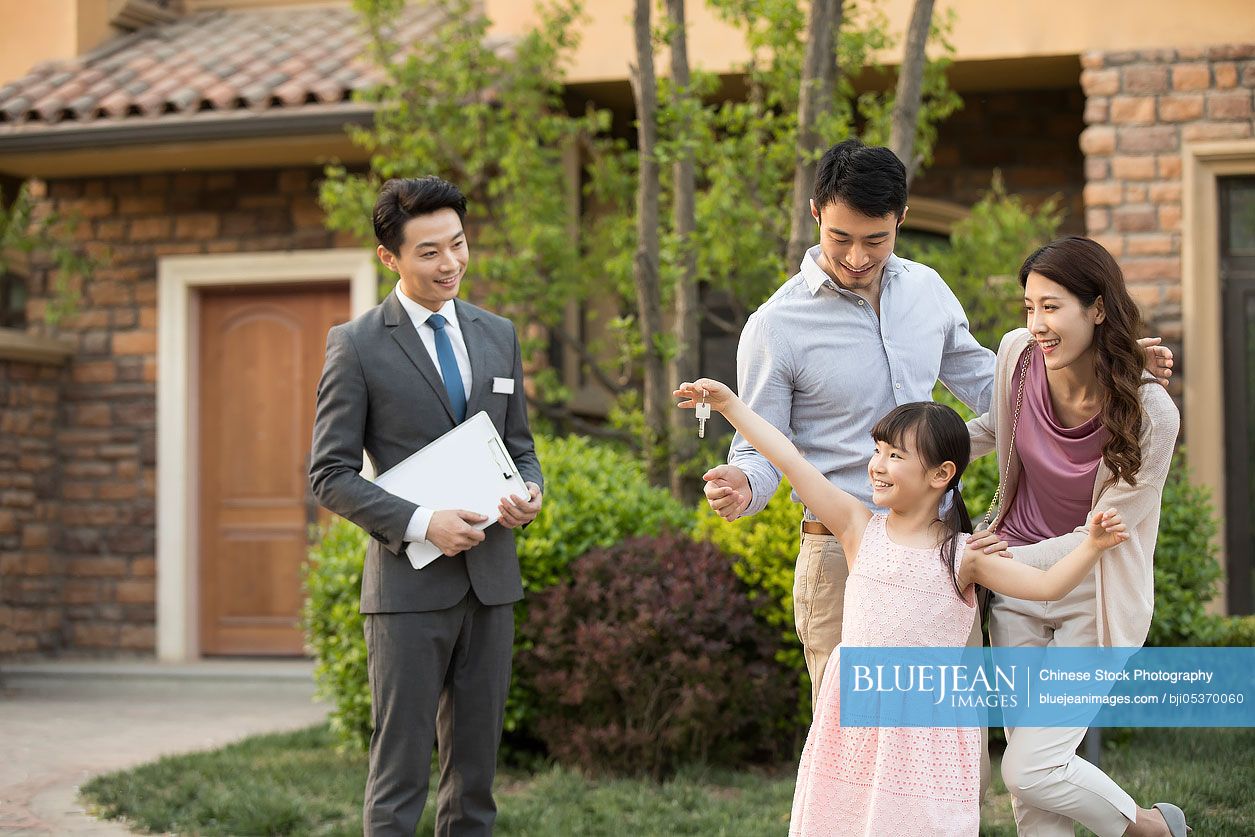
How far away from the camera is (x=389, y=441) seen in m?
3.69

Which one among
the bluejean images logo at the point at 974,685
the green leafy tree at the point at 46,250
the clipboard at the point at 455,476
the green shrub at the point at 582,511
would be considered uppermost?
the green leafy tree at the point at 46,250

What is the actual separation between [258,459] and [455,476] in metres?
5.62

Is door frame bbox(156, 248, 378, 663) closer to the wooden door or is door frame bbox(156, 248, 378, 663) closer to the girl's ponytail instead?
the wooden door

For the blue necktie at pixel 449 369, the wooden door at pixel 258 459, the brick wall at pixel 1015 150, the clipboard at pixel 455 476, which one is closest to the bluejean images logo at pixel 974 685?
the clipboard at pixel 455 476

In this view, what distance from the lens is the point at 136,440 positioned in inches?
348

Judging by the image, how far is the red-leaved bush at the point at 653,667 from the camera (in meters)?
5.34

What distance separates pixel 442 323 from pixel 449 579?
72cm

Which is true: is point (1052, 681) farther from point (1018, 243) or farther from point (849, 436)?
point (1018, 243)

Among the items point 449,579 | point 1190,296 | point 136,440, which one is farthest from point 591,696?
point 136,440

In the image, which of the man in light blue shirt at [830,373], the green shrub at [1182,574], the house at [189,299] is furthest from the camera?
the house at [189,299]

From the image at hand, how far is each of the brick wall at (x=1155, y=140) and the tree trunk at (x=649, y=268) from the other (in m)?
2.48

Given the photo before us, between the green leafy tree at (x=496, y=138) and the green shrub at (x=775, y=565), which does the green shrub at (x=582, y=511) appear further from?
the green leafy tree at (x=496, y=138)

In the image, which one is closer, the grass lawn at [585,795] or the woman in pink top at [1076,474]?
the woman in pink top at [1076,474]

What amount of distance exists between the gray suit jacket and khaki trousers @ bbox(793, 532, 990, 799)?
890mm
